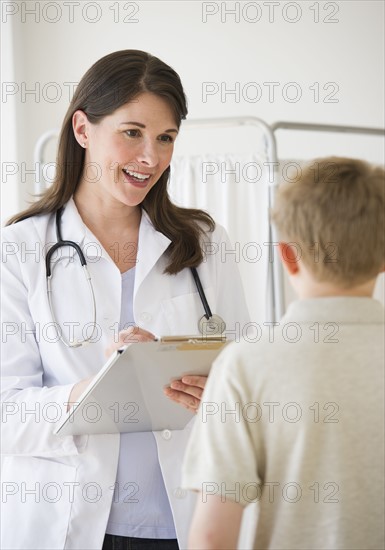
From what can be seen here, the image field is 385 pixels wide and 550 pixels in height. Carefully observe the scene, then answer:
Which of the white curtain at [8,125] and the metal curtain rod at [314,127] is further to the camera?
the white curtain at [8,125]

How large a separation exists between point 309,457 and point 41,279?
84 cm

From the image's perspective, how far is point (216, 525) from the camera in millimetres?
945

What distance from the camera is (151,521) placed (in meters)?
1.53

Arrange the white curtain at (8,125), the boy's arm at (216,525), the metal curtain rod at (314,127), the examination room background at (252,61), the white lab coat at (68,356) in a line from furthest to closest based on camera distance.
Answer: the examination room background at (252,61), the white curtain at (8,125), the metal curtain rod at (314,127), the white lab coat at (68,356), the boy's arm at (216,525)

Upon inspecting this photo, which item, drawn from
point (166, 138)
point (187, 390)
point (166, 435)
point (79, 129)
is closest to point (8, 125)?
point (79, 129)

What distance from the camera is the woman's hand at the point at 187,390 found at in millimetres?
1357

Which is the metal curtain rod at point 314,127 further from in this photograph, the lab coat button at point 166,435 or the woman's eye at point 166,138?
the lab coat button at point 166,435

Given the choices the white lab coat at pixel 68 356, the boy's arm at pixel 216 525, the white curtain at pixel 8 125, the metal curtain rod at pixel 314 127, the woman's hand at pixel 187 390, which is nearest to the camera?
the boy's arm at pixel 216 525

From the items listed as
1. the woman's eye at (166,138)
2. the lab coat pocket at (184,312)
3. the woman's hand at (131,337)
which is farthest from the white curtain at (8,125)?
the woman's hand at (131,337)

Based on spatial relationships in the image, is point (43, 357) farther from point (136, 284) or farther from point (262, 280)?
point (262, 280)

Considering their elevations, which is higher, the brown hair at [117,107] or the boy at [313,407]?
the brown hair at [117,107]

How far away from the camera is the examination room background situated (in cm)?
341

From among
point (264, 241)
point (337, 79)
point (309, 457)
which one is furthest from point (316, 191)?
point (337, 79)

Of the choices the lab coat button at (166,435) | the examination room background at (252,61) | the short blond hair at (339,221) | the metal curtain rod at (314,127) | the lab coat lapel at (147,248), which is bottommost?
the lab coat button at (166,435)
